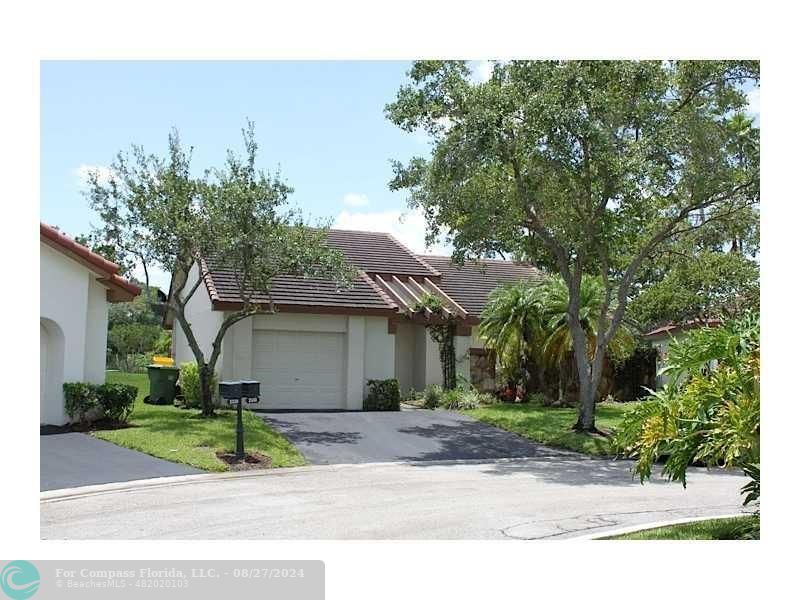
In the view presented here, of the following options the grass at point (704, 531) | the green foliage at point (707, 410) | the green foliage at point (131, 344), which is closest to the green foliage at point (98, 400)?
the grass at point (704, 531)

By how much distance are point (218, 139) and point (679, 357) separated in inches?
386

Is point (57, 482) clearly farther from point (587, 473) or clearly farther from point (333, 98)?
point (587, 473)

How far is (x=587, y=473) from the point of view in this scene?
1288 cm

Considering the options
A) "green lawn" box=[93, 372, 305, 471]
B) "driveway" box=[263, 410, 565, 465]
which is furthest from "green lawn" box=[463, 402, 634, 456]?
"green lawn" box=[93, 372, 305, 471]

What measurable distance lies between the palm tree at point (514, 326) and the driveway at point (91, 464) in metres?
10.5

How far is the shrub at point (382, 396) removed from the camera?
62.5ft

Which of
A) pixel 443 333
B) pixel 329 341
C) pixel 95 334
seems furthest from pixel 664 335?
pixel 95 334

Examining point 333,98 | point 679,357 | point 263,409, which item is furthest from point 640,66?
point 263,409

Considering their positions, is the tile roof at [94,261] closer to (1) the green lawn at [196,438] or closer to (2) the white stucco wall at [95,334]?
(2) the white stucco wall at [95,334]

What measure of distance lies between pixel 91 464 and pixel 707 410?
8.42 metres

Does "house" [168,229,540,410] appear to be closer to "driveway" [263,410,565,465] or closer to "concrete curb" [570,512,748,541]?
"driveway" [263,410,565,465]

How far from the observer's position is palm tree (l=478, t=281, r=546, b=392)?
20.5 meters

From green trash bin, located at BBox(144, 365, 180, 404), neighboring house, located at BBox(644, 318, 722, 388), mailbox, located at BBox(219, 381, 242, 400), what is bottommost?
green trash bin, located at BBox(144, 365, 180, 404)
